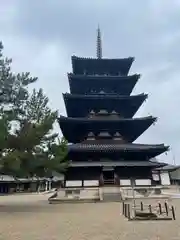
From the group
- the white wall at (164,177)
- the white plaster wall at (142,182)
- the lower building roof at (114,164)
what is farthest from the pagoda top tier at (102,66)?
the white wall at (164,177)

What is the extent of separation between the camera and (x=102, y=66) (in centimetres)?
3503

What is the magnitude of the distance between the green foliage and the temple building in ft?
23.2

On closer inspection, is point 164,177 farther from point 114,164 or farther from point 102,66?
point 114,164

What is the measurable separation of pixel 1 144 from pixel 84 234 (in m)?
9.89

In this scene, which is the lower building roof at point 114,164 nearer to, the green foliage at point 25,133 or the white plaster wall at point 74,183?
the white plaster wall at point 74,183

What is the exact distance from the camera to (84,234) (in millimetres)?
10883

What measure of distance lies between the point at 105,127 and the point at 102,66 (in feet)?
22.9

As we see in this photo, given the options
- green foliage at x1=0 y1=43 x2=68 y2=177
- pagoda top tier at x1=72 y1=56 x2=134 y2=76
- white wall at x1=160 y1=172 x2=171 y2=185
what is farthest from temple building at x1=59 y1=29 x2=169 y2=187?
white wall at x1=160 y1=172 x2=171 y2=185

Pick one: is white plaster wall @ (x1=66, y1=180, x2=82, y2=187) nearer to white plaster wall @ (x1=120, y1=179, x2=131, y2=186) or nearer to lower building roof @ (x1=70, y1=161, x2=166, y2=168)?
lower building roof @ (x1=70, y1=161, x2=166, y2=168)

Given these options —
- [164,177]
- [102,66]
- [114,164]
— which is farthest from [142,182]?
[164,177]

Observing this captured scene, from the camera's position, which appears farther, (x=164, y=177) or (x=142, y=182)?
(x=164, y=177)

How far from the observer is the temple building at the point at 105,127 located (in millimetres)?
30266

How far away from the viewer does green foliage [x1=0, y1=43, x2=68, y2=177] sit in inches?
782

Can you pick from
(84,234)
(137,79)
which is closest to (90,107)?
(137,79)
